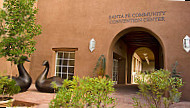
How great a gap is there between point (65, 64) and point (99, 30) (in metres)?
2.30

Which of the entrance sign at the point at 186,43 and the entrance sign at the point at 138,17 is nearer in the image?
the entrance sign at the point at 186,43

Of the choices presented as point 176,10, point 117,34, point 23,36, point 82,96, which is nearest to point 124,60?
point 117,34

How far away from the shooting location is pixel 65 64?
7387mm

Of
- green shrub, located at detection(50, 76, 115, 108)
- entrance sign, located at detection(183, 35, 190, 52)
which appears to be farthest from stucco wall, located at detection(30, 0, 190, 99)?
green shrub, located at detection(50, 76, 115, 108)

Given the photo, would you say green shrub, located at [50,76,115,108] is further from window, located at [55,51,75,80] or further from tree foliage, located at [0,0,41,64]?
window, located at [55,51,75,80]

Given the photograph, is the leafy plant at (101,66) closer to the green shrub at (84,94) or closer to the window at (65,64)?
the window at (65,64)

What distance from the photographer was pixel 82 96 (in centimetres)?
214

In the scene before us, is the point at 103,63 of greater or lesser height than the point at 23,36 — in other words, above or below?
Answer: below

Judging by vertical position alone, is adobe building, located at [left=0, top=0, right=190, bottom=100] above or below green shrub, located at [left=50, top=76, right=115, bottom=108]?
above

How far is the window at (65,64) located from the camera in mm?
7238

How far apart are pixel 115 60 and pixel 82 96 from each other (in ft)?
28.3

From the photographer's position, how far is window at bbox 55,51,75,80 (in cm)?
724

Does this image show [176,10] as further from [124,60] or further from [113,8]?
[124,60]

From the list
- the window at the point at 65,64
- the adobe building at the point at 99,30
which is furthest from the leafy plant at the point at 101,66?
the window at the point at 65,64
